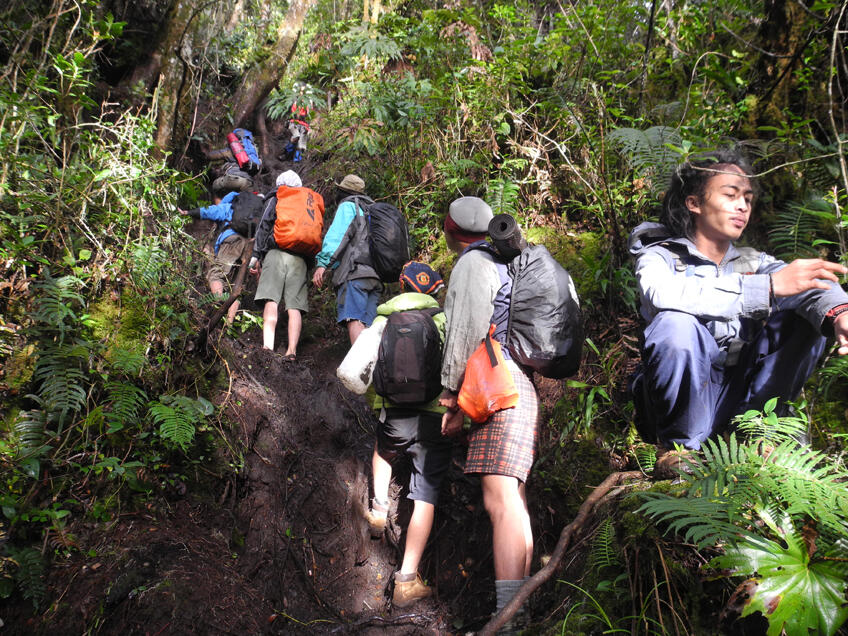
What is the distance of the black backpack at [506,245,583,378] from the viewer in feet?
9.44

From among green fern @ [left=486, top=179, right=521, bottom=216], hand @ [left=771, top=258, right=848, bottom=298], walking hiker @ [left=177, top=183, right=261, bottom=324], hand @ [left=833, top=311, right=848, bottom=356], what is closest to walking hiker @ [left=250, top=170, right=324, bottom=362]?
walking hiker @ [left=177, top=183, right=261, bottom=324]

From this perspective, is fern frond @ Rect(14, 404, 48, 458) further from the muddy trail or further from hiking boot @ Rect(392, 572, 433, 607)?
hiking boot @ Rect(392, 572, 433, 607)

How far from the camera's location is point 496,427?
2.89 metres

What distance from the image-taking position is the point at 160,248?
413cm

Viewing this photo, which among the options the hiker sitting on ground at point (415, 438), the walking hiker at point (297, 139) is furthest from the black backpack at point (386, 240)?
the walking hiker at point (297, 139)

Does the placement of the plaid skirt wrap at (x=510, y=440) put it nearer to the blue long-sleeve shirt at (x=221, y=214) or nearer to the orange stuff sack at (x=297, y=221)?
the orange stuff sack at (x=297, y=221)

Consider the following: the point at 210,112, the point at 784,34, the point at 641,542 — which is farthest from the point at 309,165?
the point at 641,542

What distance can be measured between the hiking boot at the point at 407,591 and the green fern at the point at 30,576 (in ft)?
6.67

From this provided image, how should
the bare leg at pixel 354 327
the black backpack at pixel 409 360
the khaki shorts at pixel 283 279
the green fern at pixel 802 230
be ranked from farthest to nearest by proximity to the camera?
the khaki shorts at pixel 283 279
the bare leg at pixel 354 327
the black backpack at pixel 409 360
the green fern at pixel 802 230

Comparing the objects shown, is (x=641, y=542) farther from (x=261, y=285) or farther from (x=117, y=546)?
(x=261, y=285)

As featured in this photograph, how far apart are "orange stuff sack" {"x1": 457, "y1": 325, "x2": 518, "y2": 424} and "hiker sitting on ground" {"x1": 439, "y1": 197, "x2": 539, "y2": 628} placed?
0.33 ft

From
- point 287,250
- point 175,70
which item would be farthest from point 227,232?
point 175,70

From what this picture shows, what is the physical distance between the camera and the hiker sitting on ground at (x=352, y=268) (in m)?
5.64

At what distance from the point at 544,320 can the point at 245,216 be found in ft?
17.1
